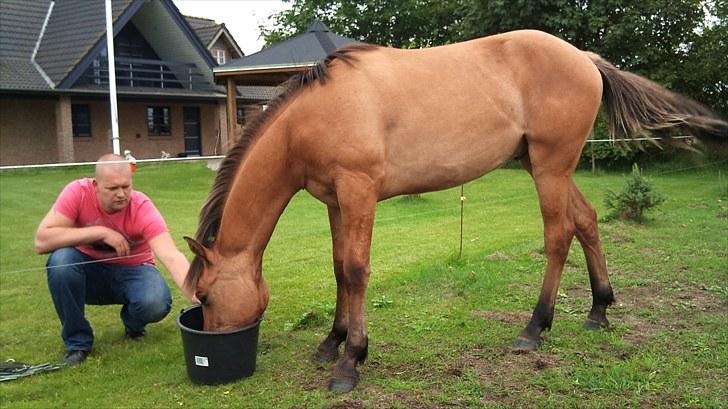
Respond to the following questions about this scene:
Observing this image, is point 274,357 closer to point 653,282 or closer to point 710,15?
point 653,282

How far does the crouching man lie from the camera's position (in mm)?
3472

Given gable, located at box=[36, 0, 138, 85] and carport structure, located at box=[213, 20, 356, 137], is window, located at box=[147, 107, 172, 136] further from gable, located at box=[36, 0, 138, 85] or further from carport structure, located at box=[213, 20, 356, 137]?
carport structure, located at box=[213, 20, 356, 137]

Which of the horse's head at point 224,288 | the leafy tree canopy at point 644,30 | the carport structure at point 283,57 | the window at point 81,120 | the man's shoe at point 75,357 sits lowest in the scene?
the man's shoe at point 75,357

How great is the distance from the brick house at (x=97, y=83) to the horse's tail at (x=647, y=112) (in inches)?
668

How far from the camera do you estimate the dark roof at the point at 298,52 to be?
1094cm

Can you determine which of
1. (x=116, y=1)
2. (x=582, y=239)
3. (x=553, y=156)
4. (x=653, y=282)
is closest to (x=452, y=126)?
(x=553, y=156)

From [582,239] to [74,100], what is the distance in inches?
763

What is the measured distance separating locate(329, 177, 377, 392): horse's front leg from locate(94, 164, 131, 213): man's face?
141 centimetres

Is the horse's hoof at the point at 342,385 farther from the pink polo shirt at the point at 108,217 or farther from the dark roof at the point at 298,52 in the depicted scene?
the dark roof at the point at 298,52

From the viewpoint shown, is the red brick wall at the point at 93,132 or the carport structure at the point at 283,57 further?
the red brick wall at the point at 93,132

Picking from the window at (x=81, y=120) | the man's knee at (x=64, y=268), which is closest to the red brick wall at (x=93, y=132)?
the window at (x=81, y=120)

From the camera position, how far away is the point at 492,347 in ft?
11.8

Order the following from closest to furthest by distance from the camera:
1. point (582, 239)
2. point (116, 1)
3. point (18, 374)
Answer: point (18, 374) → point (582, 239) → point (116, 1)

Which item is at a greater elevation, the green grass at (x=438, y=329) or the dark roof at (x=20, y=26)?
the dark roof at (x=20, y=26)
